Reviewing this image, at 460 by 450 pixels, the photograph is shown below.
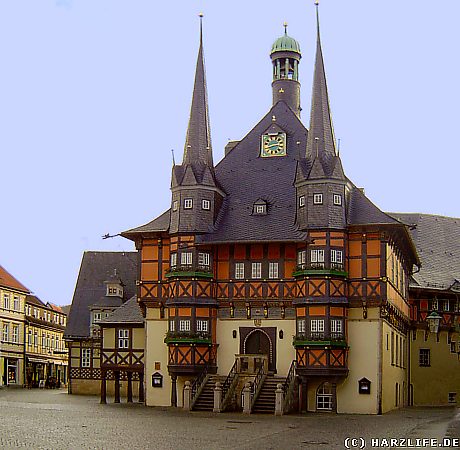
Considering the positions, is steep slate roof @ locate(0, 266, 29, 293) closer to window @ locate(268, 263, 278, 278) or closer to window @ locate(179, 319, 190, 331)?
window @ locate(179, 319, 190, 331)

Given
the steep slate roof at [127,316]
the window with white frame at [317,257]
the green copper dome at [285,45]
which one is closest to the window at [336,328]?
the window with white frame at [317,257]

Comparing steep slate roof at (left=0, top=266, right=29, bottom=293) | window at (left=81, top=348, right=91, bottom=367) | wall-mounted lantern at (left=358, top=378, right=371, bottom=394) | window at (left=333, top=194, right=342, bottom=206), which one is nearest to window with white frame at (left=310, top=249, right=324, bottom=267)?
window at (left=333, top=194, right=342, bottom=206)

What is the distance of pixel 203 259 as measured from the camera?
4994 centimetres

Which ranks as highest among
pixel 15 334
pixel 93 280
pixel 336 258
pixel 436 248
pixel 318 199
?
pixel 318 199

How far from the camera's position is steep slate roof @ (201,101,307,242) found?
4959cm

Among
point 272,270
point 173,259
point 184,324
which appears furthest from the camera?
point 173,259

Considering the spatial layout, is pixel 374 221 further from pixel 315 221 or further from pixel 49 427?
pixel 49 427

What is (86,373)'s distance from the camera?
72750 millimetres

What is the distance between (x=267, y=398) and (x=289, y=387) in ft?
4.48

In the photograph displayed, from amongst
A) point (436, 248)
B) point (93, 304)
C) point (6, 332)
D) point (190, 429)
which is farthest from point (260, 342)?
point (6, 332)

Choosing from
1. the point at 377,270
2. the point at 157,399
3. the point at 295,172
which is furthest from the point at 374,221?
the point at 157,399

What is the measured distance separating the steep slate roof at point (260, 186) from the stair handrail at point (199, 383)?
6.75 meters

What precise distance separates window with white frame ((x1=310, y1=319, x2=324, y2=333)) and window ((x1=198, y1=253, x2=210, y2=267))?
6532 millimetres

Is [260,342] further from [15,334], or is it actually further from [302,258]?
[15,334]
